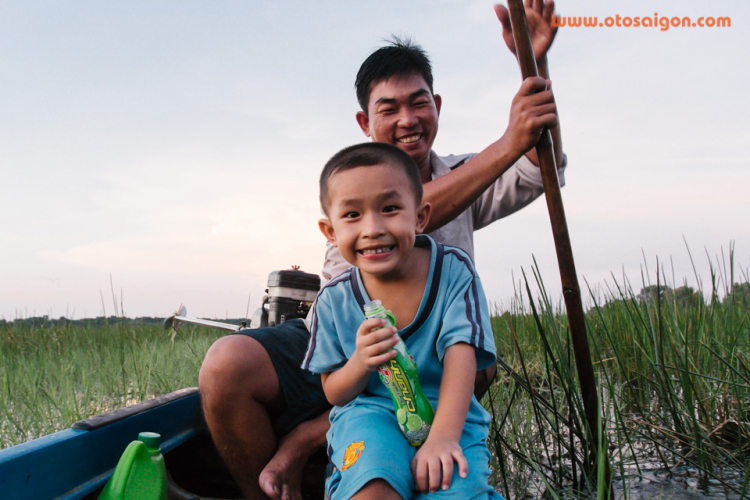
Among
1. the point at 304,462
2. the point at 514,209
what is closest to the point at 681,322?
the point at 514,209

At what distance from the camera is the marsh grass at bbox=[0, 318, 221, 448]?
2.83 metres

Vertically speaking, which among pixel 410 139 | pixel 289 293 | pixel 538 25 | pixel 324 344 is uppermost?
pixel 538 25

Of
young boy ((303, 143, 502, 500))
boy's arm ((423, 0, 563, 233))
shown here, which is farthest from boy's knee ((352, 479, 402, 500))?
boy's arm ((423, 0, 563, 233))

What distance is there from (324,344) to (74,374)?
3.32 meters

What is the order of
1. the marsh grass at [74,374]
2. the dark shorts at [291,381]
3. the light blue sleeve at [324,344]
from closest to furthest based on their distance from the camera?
the light blue sleeve at [324,344], the dark shorts at [291,381], the marsh grass at [74,374]

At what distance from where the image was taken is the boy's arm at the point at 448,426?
3.97 ft

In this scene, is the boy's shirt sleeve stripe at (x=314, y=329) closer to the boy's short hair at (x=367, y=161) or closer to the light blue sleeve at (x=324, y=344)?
the light blue sleeve at (x=324, y=344)

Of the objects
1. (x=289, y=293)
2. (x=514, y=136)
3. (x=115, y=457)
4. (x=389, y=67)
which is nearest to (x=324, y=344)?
(x=514, y=136)

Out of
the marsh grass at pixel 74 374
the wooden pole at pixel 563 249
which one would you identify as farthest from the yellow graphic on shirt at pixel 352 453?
the marsh grass at pixel 74 374

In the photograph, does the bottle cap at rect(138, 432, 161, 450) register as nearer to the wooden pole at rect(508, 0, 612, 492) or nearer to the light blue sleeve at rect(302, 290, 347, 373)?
the light blue sleeve at rect(302, 290, 347, 373)

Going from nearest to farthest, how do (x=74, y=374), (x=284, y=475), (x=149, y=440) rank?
(x=149, y=440)
(x=284, y=475)
(x=74, y=374)

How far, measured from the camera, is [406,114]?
231 centimetres

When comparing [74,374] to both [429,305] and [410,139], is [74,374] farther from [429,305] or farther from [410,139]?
[429,305]

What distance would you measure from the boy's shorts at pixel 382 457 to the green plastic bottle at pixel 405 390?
4 cm
